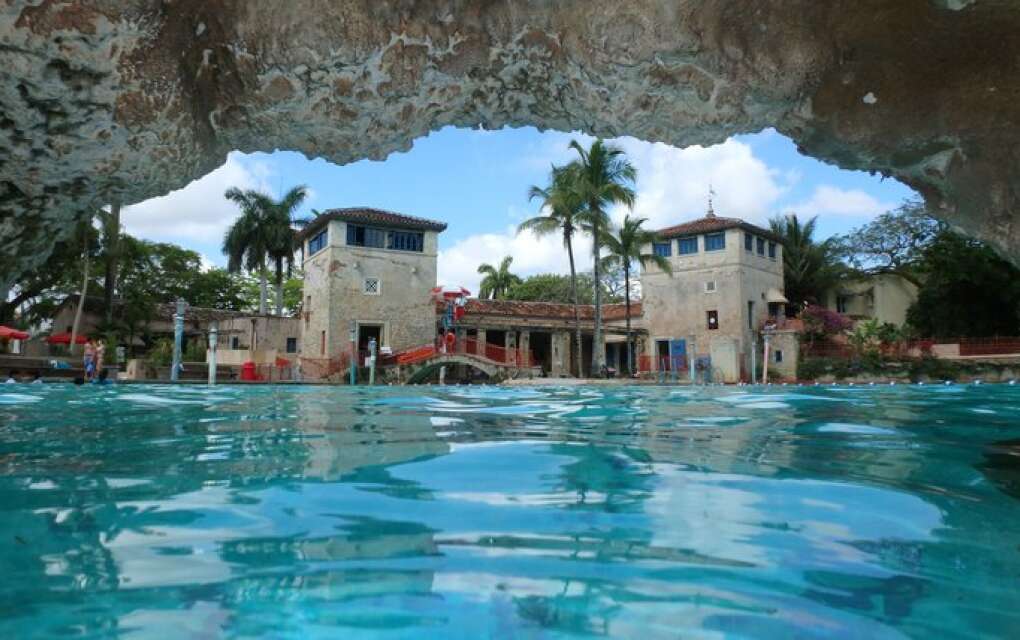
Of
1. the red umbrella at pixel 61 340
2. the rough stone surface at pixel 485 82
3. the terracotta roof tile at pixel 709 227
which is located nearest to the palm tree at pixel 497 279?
the terracotta roof tile at pixel 709 227

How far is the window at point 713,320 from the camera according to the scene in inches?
1262

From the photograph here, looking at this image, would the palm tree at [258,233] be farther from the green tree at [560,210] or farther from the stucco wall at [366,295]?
the green tree at [560,210]

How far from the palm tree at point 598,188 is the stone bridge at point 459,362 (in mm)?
3326

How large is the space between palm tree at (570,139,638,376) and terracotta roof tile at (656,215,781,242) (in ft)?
25.8

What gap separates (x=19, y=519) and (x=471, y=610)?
160 cm

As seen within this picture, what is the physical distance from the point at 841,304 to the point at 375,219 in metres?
27.4

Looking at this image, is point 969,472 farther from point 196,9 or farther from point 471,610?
point 196,9

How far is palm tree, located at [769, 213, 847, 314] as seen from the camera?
3675 cm

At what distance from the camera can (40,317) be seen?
A: 33.5m

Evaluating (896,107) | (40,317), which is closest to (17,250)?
(896,107)

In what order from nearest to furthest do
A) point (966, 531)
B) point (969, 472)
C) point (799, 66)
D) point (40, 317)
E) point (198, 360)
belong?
point (966, 531) → point (969, 472) → point (799, 66) → point (198, 360) → point (40, 317)

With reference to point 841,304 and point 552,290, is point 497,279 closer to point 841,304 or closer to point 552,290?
point 552,290

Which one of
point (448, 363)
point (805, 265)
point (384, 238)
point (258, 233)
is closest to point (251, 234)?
point (258, 233)

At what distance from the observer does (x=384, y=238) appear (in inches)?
1168
